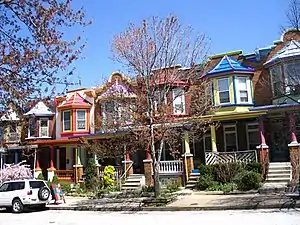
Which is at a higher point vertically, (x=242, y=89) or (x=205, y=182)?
(x=242, y=89)

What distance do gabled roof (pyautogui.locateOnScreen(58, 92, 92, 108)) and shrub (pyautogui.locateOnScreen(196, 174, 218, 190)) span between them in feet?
45.7

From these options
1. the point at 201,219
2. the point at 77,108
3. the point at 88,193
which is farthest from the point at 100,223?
the point at 77,108

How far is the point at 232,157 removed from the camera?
24.7m

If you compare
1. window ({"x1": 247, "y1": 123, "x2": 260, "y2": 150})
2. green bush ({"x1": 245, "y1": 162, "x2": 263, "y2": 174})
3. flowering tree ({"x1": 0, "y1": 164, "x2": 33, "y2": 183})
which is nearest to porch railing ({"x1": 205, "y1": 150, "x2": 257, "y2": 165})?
green bush ({"x1": 245, "y1": 162, "x2": 263, "y2": 174})

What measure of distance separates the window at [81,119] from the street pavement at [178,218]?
50.9 ft

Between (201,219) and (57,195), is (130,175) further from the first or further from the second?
(201,219)

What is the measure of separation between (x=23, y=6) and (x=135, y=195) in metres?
14.5

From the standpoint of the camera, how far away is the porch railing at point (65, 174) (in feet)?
105

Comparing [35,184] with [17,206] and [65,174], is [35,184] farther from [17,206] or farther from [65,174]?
[65,174]

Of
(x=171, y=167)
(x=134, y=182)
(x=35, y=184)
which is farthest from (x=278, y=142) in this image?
(x=35, y=184)

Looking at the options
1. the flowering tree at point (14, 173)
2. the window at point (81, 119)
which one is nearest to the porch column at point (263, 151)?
the window at point (81, 119)

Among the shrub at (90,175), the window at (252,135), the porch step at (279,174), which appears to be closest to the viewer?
the porch step at (279,174)

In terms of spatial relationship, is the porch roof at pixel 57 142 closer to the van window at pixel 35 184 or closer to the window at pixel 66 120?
the window at pixel 66 120

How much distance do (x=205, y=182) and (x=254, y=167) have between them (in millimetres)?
3144
